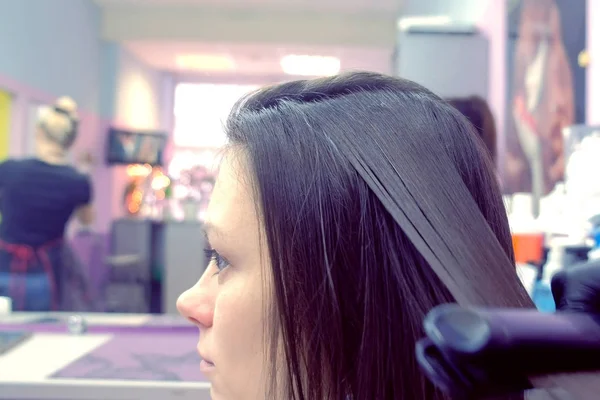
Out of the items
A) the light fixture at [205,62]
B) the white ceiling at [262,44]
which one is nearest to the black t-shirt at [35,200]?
the white ceiling at [262,44]

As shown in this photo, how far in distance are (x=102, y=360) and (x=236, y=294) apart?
54cm

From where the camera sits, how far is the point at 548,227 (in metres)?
1.07

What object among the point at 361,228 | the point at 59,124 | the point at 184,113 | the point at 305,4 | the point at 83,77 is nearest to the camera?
the point at 361,228

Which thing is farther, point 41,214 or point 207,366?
point 41,214

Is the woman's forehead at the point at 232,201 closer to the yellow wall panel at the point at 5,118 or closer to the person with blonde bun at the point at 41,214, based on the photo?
the person with blonde bun at the point at 41,214

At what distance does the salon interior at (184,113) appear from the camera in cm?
89

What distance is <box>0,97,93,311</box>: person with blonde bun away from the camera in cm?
118

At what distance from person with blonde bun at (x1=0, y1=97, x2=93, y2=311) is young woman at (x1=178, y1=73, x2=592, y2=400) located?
88 centimetres

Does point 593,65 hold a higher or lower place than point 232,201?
higher

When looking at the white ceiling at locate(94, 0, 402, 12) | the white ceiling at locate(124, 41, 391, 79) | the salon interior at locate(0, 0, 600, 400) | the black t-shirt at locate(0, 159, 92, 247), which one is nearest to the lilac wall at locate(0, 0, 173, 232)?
the salon interior at locate(0, 0, 600, 400)

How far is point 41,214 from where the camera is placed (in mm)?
1273

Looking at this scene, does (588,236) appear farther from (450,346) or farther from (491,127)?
(450,346)

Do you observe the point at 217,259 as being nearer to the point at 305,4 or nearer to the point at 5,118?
the point at 5,118

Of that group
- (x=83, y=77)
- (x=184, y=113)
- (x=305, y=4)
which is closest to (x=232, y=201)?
(x=305, y=4)
